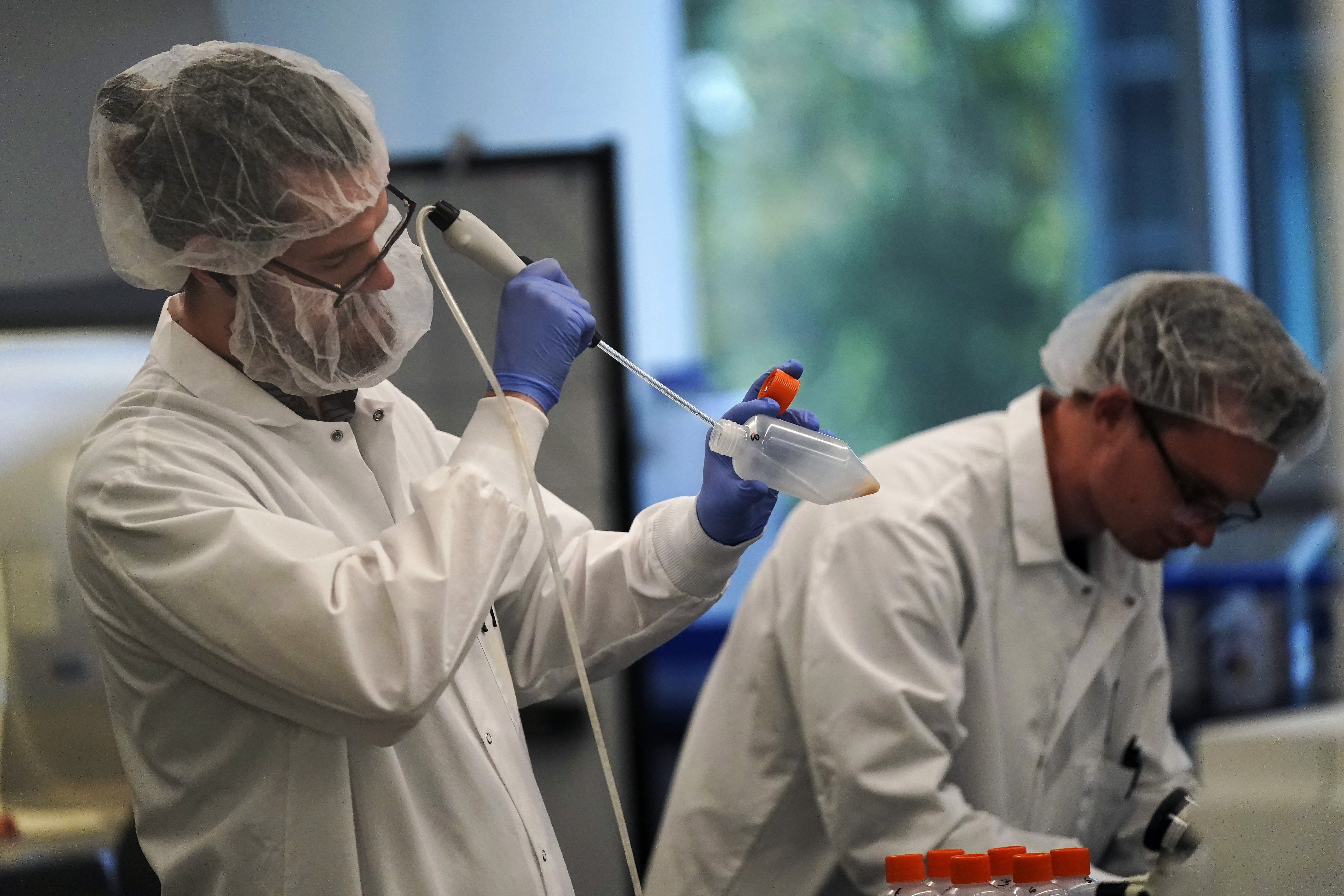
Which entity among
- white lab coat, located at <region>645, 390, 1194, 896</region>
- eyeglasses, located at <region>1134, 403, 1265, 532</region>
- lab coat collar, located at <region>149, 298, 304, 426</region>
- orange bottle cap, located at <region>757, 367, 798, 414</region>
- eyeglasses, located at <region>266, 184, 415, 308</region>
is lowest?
white lab coat, located at <region>645, 390, 1194, 896</region>

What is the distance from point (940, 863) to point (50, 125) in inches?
50.0

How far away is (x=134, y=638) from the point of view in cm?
106

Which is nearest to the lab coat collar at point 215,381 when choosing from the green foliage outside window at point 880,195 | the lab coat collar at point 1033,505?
the lab coat collar at point 1033,505

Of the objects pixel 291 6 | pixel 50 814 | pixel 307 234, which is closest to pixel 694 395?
pixel 291 6

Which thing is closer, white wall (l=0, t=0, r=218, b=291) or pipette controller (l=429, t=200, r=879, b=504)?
pipette controller (l=429, t=200, r=879, b=504)

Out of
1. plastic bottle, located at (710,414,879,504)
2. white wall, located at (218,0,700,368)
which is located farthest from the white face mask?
white wall, located at (218,0,700,368)

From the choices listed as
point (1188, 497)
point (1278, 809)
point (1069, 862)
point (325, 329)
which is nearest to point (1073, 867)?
point (1069, 862)

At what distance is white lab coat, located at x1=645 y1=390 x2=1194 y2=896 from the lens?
1547 millimetres

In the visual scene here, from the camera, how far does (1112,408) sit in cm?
169

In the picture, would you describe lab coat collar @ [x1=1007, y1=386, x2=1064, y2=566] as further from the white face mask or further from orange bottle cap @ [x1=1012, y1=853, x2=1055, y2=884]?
the white face mask

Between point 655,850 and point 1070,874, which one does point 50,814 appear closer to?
point 655,850

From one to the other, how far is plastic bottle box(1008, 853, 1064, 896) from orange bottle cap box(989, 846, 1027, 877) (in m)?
0.01

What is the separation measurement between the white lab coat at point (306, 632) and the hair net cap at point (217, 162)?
11cm

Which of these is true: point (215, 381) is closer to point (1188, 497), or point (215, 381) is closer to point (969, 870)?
point (969, 870)
